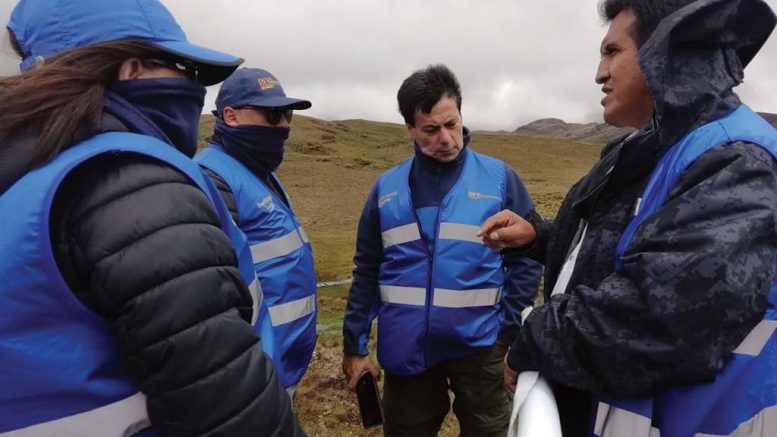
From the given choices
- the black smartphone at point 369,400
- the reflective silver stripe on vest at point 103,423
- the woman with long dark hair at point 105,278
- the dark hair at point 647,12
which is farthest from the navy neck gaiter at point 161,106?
the black smartphone at point 369,400

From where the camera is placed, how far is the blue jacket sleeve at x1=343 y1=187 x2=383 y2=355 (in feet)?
13.8

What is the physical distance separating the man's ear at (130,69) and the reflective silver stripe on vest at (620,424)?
6.76ft

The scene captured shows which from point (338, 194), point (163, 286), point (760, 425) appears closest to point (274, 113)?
point (163, 286)

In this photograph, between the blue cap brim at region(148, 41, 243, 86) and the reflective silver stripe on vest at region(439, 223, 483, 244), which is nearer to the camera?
the blue cap brim at region(148, 41, 243, 86)

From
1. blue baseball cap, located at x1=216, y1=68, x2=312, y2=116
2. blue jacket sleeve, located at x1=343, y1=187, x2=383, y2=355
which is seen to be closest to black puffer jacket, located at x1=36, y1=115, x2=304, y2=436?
blue baseball cap, located at x1=216, y1=68, x2=312, y2=116

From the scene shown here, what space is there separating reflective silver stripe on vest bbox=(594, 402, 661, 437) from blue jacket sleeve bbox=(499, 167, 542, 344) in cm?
210

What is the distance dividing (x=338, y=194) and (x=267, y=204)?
3594 centimetres

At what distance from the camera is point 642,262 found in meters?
1.72

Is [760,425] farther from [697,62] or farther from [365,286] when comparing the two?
[365,286]

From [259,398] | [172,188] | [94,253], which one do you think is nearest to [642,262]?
[259,398]

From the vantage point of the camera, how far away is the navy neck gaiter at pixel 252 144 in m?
3.88

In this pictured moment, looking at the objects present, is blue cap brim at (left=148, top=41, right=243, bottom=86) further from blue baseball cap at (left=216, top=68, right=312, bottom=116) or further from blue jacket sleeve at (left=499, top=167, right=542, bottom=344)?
blue jacket sleeve at (left=499, top=167, right=542, bottom=344)

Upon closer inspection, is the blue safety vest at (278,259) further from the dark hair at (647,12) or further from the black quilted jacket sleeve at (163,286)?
the dark hair at (647,12)

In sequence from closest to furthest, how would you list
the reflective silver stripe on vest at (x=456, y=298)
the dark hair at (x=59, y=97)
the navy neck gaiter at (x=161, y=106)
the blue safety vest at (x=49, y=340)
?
the blue safety vest at (x=49, y=340) < the dark hair at (x=59, y=97) < the navy neck gaiter at (x=161, y=106) < the reflective silver stripe on vest at (x=456, y=298)
